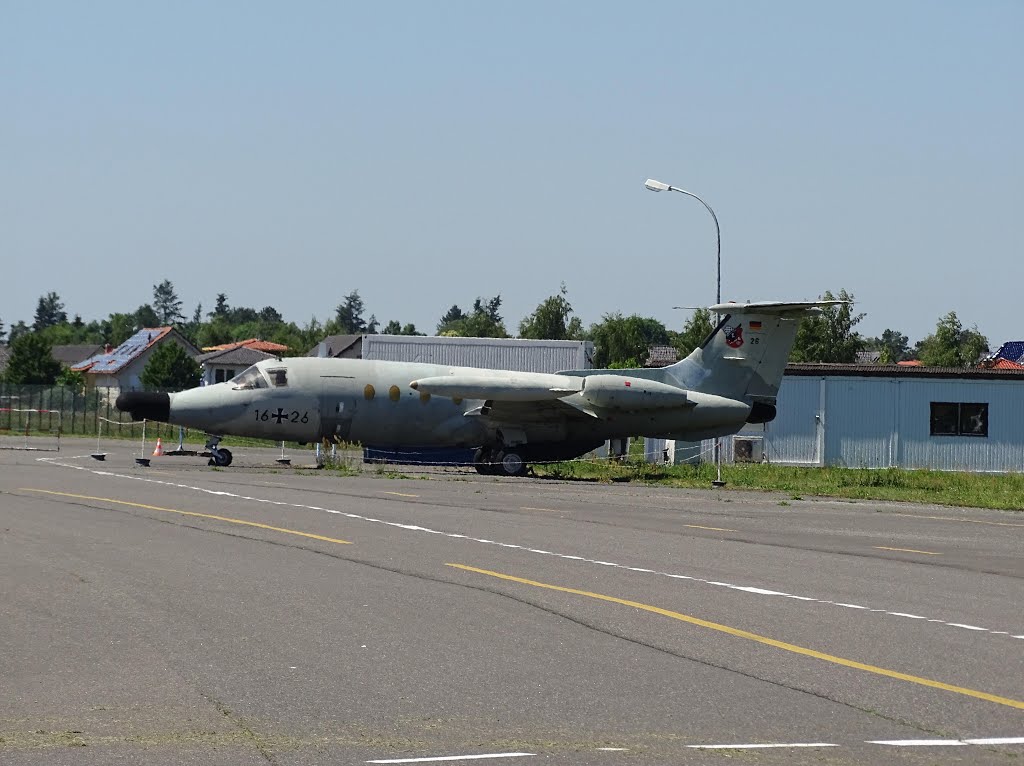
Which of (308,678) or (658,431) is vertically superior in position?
(658,431)

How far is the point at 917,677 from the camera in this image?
29.7ft

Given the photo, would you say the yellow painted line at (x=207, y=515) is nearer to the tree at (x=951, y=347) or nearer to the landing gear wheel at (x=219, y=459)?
the landing gear wheel at (x=219, y=459)

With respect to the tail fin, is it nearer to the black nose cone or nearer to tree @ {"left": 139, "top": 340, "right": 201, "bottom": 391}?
the black nose cone

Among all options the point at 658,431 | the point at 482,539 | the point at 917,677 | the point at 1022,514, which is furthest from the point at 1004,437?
the point at 917,677

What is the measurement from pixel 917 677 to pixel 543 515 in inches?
528

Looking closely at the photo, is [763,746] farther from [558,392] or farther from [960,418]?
[960,418]

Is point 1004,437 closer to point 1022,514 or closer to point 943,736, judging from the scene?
point 1022,514

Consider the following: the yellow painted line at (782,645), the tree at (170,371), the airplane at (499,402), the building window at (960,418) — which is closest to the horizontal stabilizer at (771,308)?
the airplane at (499,402)

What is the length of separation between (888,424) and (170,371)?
72.3 meters

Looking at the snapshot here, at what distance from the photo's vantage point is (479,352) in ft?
161

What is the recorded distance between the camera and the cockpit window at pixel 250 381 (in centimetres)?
3425

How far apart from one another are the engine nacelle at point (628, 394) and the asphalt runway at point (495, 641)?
13.9m

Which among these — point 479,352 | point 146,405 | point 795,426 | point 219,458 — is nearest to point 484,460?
point 219,458

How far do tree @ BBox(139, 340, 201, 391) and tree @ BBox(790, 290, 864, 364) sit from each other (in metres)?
47.0
